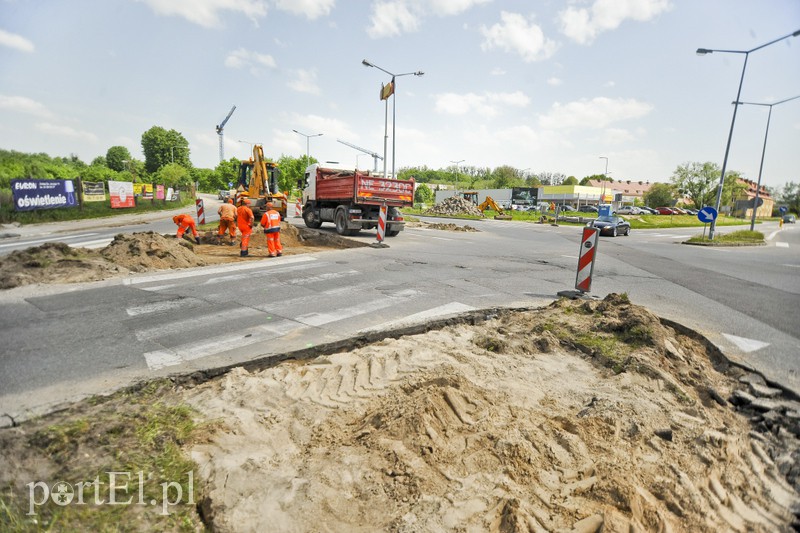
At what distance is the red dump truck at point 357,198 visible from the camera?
15.0 meters

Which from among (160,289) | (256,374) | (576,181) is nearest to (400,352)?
(256,374)

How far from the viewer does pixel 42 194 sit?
19.8m

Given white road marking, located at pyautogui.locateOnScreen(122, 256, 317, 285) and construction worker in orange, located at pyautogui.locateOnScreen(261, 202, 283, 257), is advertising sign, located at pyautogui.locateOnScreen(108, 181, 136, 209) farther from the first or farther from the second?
white road marking, located at pyautogui.locateOnScreen(122, 256, 317, 285)

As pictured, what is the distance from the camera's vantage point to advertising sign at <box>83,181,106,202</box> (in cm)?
2278

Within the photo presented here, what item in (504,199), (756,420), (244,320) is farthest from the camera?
(504,199)

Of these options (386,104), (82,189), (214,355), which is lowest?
(214,355)

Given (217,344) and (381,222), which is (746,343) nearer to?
(217,344)

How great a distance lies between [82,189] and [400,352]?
25.9 metres

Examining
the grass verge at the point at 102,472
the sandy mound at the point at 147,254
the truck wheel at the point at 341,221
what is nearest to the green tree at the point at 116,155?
the truck wheel at the point at 341,221

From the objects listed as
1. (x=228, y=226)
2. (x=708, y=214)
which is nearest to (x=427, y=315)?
(x=228, y=226)

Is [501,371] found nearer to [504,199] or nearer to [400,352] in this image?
[400,352]

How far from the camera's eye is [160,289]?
6.91m

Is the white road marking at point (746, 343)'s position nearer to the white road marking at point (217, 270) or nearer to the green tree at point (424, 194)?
the white road marking at point (217, 270)

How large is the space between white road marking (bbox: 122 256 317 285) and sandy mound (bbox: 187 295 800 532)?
5.01 m
